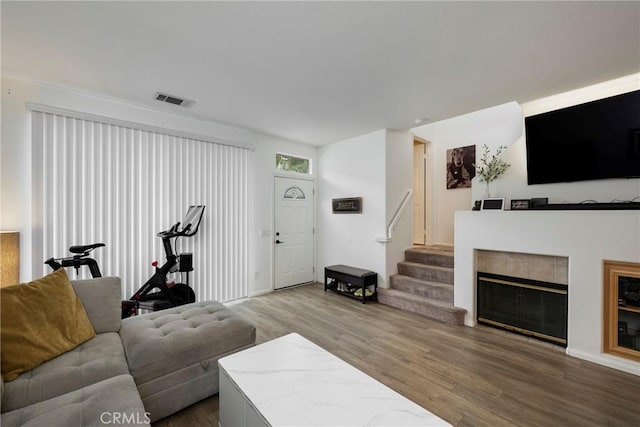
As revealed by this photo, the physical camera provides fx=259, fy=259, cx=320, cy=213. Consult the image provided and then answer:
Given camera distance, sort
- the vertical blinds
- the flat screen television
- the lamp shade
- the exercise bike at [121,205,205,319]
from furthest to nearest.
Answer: the exercise bike at [121,205,205,319] → the vertical blinds → the flat screen television → the lamp shade

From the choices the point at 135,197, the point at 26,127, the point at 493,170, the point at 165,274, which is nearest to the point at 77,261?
the point at 165,274

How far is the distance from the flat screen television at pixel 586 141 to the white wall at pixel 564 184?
0.13 metres

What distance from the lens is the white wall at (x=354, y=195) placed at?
433 cm

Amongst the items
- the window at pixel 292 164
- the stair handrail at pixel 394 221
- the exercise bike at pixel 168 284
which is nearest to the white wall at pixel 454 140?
the stair handrail at pixel 394 221

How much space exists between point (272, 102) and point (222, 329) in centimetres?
258

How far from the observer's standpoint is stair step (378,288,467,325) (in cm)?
329

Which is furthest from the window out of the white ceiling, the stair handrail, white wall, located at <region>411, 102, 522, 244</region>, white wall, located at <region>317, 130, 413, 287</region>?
white wall, located at <region>411, 102, 522, 244</region>

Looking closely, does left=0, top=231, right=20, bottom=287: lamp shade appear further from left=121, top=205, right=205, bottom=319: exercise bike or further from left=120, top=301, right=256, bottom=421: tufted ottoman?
left=120, top=301, right=256, bottom=421: tufted ottoman

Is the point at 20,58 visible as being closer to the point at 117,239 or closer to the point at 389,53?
the point at 117,239

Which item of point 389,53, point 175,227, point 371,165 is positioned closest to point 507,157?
point 371,165

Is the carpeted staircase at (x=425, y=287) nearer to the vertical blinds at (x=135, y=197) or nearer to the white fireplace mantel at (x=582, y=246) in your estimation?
the white fireplace mantel at (x=582, y=246)

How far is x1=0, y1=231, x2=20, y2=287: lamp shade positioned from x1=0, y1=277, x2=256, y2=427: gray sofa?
100cm

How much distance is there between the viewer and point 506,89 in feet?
9.38

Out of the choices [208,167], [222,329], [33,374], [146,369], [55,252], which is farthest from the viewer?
[208,167]
